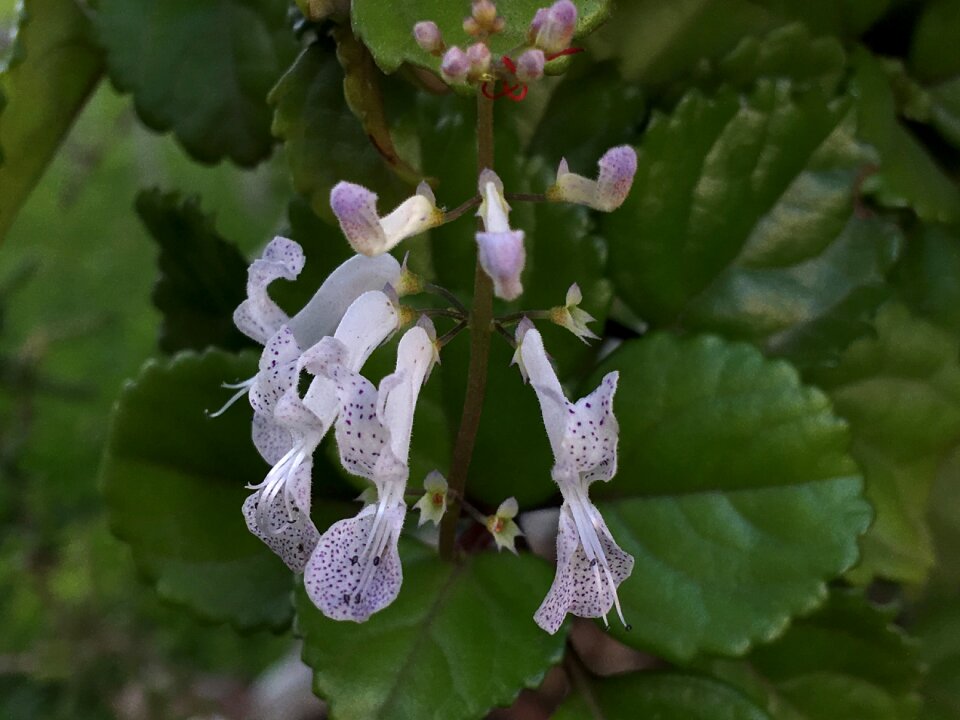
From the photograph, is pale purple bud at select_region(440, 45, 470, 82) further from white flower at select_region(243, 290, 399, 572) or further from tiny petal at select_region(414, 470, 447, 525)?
tiny petal at select_region(414, 470, 447, 525)

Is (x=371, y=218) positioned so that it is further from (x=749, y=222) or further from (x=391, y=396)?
(x=749, y=222)

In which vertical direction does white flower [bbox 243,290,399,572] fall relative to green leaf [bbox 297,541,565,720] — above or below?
above

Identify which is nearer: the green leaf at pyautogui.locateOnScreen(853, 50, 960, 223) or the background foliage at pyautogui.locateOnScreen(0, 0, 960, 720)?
the background foliage at pyautogui.locateOnScreen(0, 0, 960, 720)

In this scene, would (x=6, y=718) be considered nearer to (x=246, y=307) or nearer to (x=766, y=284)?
(x=246, y=307)

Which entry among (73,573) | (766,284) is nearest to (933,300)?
(766,284)

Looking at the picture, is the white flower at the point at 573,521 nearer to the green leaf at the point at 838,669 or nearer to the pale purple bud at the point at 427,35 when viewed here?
the pale purple bud at the point at 427,35

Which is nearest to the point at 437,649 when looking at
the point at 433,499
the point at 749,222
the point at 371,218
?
the point at 433,499

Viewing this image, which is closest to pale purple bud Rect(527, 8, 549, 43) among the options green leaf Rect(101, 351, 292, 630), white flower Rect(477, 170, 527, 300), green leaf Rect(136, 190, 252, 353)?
white flower Rect(477, 170, 527, 300)
